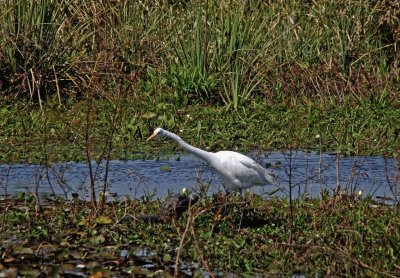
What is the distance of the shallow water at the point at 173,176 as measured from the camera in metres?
9.13

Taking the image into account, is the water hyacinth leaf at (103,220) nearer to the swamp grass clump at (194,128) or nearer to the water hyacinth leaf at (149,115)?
the swamp grass clump at (194,128)

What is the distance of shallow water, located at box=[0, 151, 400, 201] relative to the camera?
9133 mm

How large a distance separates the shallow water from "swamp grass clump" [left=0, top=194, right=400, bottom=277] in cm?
62

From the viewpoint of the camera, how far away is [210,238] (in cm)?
738

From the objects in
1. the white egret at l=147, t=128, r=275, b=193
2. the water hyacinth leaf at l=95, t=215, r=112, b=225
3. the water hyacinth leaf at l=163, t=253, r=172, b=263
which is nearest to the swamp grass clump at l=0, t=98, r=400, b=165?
the white egret at l=147, t=128, r=275, b=193

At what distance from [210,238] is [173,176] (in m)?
2.40

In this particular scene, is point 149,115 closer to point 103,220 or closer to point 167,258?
point 103,220

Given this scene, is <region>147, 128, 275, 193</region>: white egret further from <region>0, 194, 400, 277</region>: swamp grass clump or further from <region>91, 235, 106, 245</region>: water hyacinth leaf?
<region>91, 235, 106, 245</region>: water hyacinth leaf

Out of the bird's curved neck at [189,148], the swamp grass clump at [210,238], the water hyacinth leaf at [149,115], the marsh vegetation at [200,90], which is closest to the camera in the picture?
the swamp grass clump at [210,238]

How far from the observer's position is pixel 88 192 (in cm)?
901

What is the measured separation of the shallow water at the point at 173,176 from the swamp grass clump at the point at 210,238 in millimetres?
618

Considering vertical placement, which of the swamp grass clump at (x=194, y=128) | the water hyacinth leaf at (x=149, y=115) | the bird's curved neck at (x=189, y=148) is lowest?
the swamp grass clump at (x=194, y=128)

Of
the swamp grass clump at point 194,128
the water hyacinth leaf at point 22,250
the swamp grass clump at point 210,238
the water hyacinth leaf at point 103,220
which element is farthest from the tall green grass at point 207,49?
the water hyacinth leaf at point 22,250

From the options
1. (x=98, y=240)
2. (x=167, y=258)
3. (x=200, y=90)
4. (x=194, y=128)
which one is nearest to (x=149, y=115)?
(x=194, y=128)
